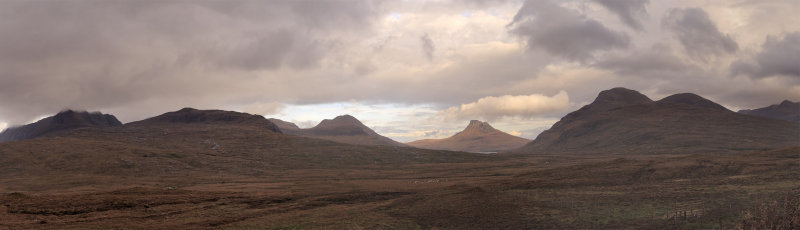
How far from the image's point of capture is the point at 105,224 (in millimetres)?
39188

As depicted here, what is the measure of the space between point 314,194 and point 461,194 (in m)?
22.7

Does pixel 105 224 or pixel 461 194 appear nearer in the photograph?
pixel 105 224

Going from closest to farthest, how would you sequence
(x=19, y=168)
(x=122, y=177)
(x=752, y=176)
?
(x=752, y=176) < (x=122, y=177) < (x=19, y=168)

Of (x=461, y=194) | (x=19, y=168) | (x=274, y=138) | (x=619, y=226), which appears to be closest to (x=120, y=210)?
(x=461, y=194)

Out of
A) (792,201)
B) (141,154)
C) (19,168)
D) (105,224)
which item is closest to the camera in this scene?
(792,201)

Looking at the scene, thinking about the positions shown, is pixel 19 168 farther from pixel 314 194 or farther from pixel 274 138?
pixel 314 194

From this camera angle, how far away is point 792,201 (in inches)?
1273

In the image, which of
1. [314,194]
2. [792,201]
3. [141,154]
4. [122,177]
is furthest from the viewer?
[141,154]

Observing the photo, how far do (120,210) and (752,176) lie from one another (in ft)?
237

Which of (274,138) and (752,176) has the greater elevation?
(274,138)

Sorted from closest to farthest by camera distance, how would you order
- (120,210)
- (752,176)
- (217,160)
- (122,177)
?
1. (120,210)
2. (752,176)
3. (122,177)
4. (217,160)

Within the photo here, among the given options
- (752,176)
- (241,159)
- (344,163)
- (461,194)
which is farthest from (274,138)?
(752,176)

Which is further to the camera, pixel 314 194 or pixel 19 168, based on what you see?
pixel 19 168

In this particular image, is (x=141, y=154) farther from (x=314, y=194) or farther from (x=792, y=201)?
(x=792, y=201)
